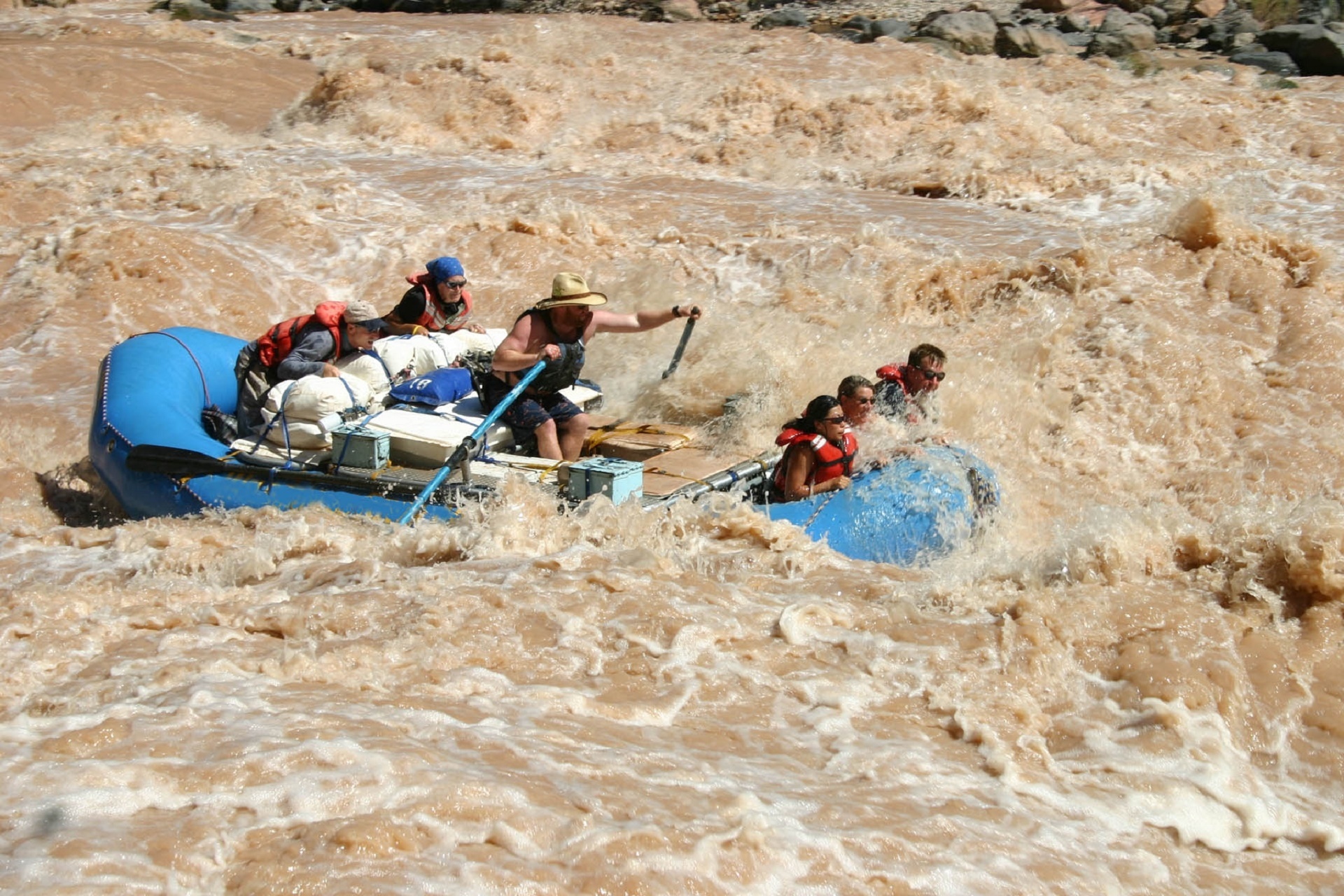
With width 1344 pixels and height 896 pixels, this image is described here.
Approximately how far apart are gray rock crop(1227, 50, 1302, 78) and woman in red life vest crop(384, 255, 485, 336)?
45.0 ft

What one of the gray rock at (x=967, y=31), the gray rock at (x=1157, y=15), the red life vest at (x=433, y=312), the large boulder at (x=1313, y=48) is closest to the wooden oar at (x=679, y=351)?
the red life vest at (x=433, y=312)

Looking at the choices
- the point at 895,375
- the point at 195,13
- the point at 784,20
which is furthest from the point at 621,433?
the point at 195,13

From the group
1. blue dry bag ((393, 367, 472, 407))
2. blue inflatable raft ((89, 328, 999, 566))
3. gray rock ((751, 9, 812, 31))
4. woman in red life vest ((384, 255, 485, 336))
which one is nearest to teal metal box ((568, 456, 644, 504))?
blue inflatable raft ((89, 328, 999, 566))

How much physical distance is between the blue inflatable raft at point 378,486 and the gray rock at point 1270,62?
44.3 ft

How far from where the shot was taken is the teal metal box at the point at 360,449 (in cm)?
544

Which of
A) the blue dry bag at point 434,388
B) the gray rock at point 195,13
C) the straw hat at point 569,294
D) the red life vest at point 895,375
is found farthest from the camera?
the gray rock at point 195,13

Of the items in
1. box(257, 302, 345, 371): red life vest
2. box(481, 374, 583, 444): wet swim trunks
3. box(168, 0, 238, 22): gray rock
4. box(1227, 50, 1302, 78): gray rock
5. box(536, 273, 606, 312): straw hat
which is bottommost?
box(481, 374, 583, 444): wet swim trunks

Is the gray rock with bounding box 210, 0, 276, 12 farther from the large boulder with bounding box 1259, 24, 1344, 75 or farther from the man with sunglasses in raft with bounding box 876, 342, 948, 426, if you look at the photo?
the man with sunglasses in raft with bounding box 876, 342, 948, 426

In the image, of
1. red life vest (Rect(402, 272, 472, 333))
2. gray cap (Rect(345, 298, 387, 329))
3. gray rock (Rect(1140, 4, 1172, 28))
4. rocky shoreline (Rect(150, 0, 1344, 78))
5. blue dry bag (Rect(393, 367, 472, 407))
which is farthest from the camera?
gray rock (Rect(1140, 4, 1172, 28))

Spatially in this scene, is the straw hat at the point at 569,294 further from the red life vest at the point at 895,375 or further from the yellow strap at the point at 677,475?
the red life vest at the point at 895,375

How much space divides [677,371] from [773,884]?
14.0 ft

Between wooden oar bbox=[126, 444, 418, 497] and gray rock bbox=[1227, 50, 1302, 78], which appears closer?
wooden oar bbox=[126, 444, 418, 497]

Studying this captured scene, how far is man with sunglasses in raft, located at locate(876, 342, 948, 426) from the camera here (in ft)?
19.7

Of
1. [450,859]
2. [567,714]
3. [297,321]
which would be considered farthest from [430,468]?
[450,859]
